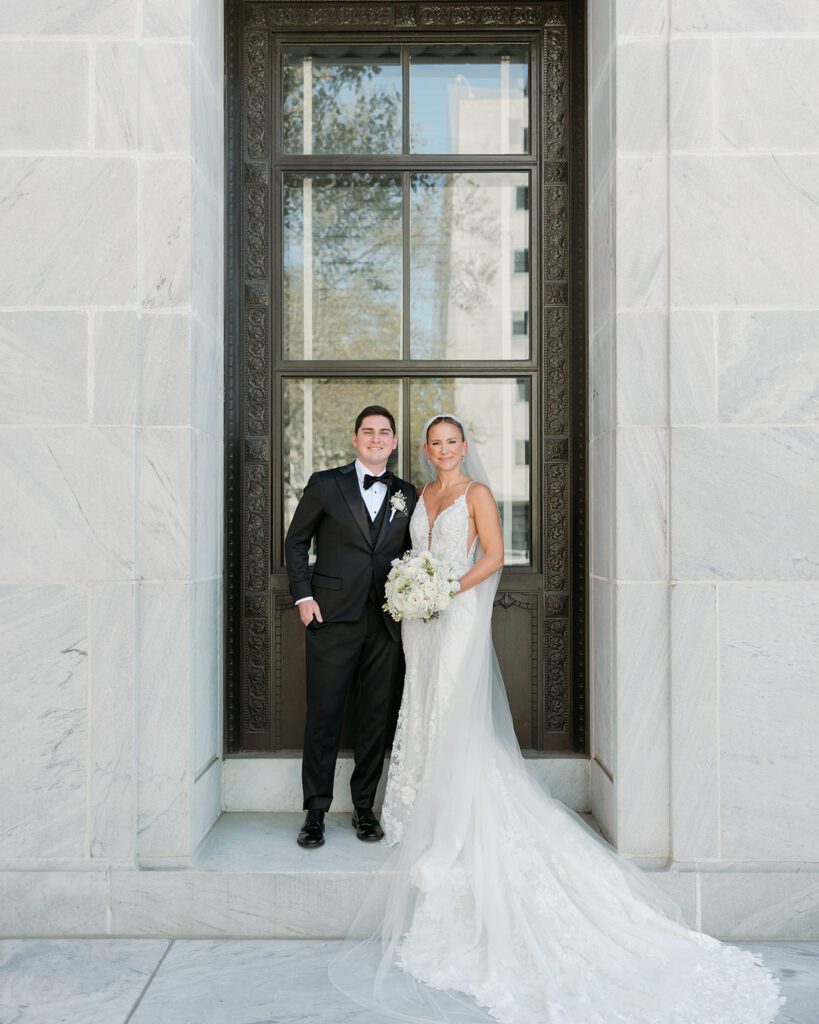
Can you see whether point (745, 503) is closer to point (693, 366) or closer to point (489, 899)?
point (693, 366)

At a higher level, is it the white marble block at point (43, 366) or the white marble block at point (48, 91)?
the white marble block at point (48, 91)

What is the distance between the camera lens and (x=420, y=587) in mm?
4223

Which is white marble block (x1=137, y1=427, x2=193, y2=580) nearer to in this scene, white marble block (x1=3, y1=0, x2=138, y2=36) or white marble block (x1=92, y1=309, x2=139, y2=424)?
white marble block (x1=92, y1=309, x2=139, y2=424)

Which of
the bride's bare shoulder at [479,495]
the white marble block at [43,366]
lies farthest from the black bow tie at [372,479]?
the white marble block at [43,366]

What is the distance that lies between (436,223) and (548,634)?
2.50 m

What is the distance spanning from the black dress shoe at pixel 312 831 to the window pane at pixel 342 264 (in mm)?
2554

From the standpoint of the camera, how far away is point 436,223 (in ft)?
17.1

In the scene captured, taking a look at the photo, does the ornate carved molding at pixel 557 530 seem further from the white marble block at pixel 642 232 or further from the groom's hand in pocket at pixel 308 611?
the groom's hand in pocket at pixel 308 611

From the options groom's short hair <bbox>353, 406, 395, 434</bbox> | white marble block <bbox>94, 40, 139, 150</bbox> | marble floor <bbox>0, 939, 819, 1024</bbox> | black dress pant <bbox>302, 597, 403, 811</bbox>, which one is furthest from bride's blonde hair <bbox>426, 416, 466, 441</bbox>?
marble floor <bbox>0, 939, 819, 1024</bbox>

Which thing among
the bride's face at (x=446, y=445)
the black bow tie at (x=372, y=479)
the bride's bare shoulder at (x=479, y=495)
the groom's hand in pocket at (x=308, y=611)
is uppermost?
the bride's face at (x=446, y=445)

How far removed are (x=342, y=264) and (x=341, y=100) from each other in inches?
37.5

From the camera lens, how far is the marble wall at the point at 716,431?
4.11m

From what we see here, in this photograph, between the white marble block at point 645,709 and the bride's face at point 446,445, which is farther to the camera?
the bride's face at point 446,445

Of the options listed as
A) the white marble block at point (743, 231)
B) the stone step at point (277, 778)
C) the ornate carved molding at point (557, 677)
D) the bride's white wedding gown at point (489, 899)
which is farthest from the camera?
the ornate carved molding at point (557, 677)
